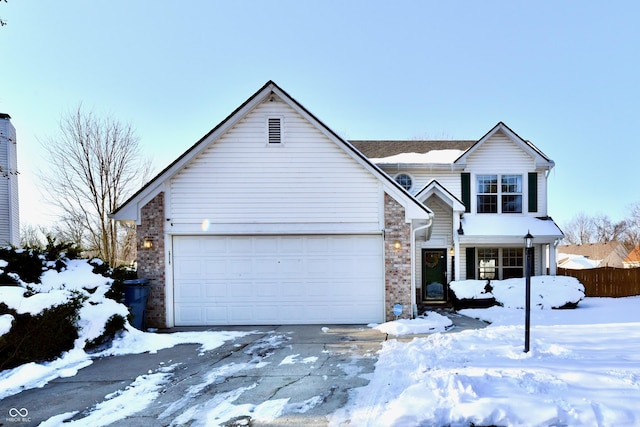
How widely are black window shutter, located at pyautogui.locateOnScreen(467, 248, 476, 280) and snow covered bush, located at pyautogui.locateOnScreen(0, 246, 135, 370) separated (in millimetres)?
11708

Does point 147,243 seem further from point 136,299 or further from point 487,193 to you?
point 487,193

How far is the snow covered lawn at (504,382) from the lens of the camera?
145 inches

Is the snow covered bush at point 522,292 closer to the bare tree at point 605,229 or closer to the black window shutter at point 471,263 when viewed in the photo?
the black window shutter at point 471,263

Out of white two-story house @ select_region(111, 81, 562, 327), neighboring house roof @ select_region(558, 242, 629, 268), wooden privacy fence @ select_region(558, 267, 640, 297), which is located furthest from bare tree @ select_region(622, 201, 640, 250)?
white two-story house @ select_region(111, 81, 562, 327)

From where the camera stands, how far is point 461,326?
8.94 metres

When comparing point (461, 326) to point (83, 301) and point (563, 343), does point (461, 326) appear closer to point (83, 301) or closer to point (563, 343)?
point (563, 343)

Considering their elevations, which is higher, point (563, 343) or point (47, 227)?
point (47, 227)

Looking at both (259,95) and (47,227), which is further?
(47,227)

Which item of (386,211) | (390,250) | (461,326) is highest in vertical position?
(386,211)

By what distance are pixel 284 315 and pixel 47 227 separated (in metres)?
13.9

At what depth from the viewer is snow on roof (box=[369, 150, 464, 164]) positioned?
14.5 metres

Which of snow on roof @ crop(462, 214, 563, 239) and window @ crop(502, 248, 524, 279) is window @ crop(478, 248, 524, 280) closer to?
window @ crop(502, 248, 524, 279)

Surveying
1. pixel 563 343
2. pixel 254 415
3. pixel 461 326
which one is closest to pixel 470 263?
pixel 461 326

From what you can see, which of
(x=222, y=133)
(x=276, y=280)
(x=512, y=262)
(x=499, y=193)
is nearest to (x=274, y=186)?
(x=222, y=133)
